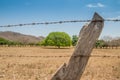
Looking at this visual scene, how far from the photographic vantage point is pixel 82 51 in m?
3.93

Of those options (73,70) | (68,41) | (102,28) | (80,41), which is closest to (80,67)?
(73,70)

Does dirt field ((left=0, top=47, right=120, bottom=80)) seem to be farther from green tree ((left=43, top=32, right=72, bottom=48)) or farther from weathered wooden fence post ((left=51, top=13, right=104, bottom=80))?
green tree ((left=43, top=32, right=72, bottom=48))

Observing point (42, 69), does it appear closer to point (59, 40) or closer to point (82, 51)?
point (82, 51)

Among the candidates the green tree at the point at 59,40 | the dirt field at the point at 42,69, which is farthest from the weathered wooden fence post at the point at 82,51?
the green tree at the point at 59,40

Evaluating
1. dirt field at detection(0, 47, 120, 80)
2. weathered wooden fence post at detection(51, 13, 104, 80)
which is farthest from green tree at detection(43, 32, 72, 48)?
weathered wooden fence post at detection(51, 13, 104, 80)

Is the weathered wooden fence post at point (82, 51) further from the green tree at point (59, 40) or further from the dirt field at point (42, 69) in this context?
the green tree at point (59, 40)

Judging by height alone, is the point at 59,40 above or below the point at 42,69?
above

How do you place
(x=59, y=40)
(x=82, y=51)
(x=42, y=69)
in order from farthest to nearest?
1. (x=59, y=40)
2. (x=42, y=69)
3. (x=82, y=51)

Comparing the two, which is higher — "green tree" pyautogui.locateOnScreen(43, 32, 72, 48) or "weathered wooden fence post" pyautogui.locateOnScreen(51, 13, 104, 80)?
"green tree" pyautogui.locateOnScreen(43, 32, 72, 48)

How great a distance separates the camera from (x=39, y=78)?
13.1m

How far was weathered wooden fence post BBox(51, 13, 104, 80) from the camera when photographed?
393 cm

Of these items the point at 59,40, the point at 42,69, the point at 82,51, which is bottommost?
the point at 42,69

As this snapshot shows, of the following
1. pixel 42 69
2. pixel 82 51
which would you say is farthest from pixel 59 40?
pixel 82 51

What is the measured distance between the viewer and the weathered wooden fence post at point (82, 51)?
3934 mm
